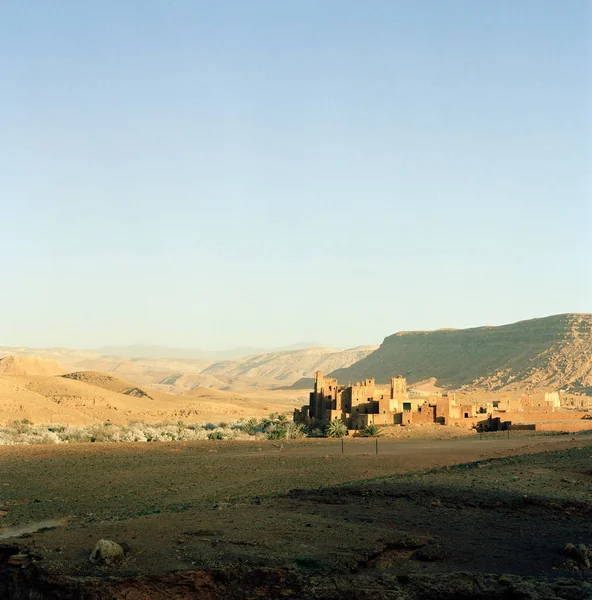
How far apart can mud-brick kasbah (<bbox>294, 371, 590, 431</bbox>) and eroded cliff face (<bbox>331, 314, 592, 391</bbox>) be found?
2038 inches

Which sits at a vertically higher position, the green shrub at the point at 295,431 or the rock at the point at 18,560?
the rock at the point at 18,560

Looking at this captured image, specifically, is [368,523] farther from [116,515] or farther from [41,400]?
[41,400]

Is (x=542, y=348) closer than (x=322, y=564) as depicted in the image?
No

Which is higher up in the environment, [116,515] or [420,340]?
[420,340]

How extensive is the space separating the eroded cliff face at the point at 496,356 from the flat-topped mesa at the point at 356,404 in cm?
5496

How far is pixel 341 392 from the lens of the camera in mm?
44438

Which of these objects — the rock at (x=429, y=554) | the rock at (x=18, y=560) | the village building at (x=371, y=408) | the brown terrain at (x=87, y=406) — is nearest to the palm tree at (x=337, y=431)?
the village building at (x=371, y=408)

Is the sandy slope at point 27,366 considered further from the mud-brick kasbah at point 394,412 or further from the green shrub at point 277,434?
the green shrub at point 277,434

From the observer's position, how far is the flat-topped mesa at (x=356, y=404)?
Result: 41688 millimetres

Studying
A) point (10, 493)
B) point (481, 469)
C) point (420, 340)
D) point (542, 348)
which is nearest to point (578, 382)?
point (542, 348)

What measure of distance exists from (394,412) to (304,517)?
29634 mm

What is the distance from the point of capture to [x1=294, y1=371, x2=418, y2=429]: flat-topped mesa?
4169 centimetres

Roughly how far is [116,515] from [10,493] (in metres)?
5.60

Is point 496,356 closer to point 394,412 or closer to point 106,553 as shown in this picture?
point 394,412
